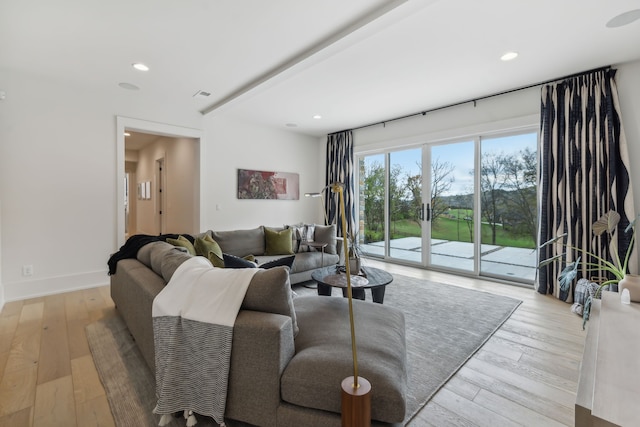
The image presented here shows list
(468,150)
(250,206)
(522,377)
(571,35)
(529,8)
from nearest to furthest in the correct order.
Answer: (522,377) < (529,8) < (571,35) < (468,150) < (250,206)

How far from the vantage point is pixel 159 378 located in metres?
1.48

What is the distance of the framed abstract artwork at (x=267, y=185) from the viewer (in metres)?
5.40

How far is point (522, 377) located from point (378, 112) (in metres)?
4.07

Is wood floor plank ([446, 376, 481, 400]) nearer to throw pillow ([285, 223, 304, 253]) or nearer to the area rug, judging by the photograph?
the area rug

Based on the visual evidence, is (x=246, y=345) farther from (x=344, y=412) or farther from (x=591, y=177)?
(x=591, y=177)

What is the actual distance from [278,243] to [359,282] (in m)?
1.75

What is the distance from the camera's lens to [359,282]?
106 inches

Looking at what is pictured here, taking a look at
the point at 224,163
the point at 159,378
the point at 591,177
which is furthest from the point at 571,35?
the point at 224,163

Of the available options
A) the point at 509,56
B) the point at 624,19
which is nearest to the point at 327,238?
the point at 509,56

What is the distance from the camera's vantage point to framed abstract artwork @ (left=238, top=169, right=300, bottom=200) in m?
5.40

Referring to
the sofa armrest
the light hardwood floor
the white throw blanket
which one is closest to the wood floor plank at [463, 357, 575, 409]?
the light hardwood floor

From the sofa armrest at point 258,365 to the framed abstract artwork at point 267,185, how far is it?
4261 millimetres

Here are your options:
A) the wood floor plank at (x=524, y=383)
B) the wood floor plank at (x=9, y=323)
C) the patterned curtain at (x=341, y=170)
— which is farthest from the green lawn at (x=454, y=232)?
the wood floor plank at (x=9, y=323)

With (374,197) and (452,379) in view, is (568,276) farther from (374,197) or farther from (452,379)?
(374,197)
